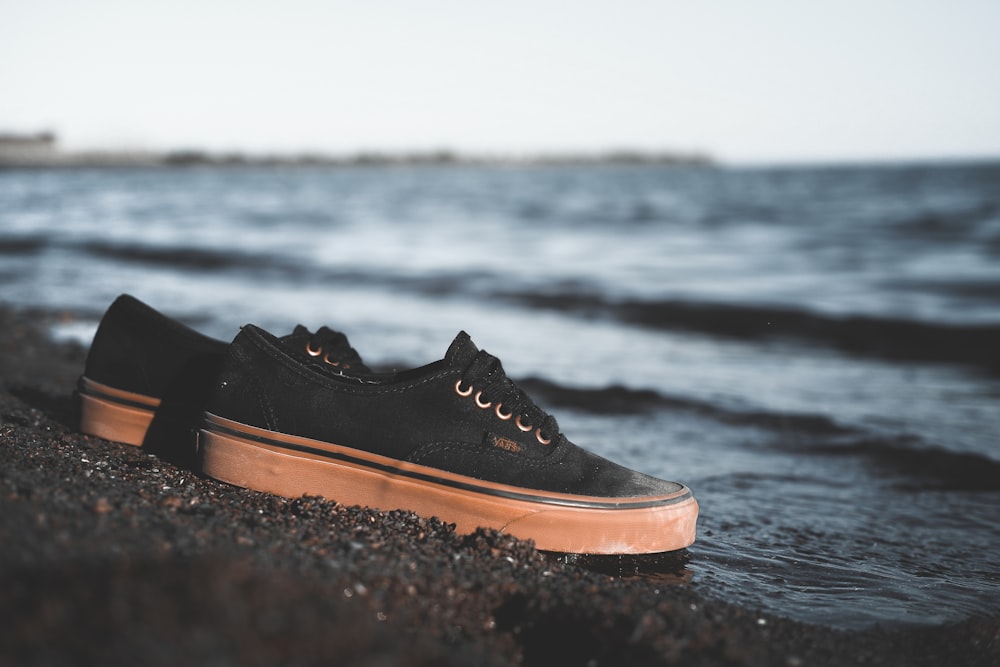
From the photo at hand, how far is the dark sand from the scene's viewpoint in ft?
4.16

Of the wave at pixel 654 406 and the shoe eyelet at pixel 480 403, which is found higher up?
the shoe eyelet at pixel 480 403

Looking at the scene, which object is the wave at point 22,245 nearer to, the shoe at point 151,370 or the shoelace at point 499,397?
the shoe at point 151,370

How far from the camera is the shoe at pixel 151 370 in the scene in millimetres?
2771

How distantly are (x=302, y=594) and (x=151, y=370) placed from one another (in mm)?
1632

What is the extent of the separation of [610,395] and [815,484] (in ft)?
5.50

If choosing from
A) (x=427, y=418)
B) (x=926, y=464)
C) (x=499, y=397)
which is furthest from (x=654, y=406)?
(x=427, y=418)

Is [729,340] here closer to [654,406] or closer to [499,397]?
[654,406]

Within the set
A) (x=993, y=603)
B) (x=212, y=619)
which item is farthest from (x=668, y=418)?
(x=212, y=619)

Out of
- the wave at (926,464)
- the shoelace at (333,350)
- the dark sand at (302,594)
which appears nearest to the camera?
the dark sand at (302,594)

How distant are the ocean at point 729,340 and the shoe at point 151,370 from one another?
48.5 inches

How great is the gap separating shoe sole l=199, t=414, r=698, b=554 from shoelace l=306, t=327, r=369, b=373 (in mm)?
340

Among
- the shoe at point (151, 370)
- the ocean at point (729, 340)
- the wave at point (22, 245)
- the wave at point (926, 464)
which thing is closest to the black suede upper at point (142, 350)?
the shoe at point (151, 370)

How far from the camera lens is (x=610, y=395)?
5148 mm

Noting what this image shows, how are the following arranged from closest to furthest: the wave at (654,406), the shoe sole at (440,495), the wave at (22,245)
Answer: the shoe sole at (440,495), the wave at (654,406), the wave at (22,245)
